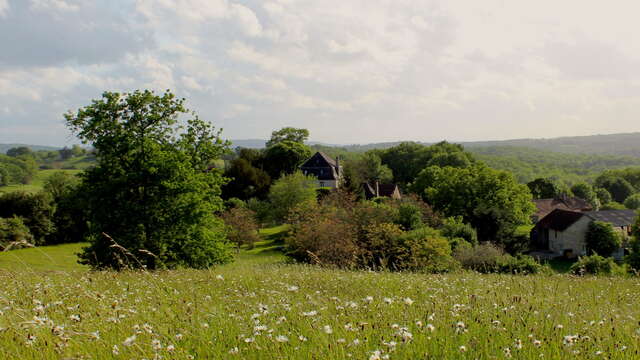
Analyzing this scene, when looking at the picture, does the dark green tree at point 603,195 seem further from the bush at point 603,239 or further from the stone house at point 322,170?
the stone house at point 322,170

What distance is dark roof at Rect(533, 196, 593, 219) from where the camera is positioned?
244 ft

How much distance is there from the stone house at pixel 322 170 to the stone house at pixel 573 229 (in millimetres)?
36949

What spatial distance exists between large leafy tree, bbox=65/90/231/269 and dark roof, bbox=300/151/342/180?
6034cm

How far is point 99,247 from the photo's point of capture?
20.5m

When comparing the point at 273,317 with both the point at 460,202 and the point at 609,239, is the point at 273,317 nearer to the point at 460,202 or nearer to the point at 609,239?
the point at 460,202

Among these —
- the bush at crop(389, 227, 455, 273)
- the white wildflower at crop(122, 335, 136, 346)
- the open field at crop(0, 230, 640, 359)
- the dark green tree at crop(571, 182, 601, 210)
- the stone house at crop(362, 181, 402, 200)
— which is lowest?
the dark green tree at crop(571, 182, 601, 210)

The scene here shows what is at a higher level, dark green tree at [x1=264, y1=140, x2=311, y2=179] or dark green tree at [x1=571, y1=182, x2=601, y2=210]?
dark green tree at [x1=264, y1=140, x2=311, y2=179]

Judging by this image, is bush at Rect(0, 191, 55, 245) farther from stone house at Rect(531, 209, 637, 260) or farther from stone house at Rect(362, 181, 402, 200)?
stone house at Rect(531, 209, 637, 260)

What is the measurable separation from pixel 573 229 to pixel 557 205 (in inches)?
1213

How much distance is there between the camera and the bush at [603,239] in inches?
1934

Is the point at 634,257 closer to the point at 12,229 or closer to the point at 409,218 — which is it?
the point at 409,218

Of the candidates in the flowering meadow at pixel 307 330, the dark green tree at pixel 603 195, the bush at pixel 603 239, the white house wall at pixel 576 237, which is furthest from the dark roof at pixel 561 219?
the dark green tree at pixel 603 195

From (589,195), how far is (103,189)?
10181 cm

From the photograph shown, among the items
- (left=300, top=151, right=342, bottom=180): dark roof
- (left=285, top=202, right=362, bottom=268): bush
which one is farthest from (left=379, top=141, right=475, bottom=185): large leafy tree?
(left=285, top=202, right=362, bottom=268): bush
